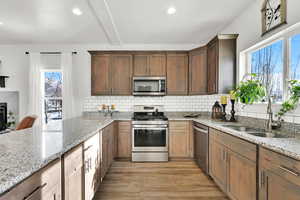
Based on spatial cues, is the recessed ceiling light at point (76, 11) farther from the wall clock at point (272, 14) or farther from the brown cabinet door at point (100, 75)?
the wall clock at point (272, 14)

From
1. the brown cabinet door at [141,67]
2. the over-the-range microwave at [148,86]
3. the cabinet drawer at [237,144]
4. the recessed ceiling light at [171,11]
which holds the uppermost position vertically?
the recessed ceiling light at [171,11]

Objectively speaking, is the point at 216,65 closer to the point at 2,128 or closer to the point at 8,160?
the point at 8,160

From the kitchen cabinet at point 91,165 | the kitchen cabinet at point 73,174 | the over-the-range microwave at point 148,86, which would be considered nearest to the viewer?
the kitchen cabinet at point 73,174

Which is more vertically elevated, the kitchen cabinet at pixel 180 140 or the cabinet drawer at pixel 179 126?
the cabinet drawer at pixel 179 126

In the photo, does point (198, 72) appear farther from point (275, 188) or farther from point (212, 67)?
point (275, 188)

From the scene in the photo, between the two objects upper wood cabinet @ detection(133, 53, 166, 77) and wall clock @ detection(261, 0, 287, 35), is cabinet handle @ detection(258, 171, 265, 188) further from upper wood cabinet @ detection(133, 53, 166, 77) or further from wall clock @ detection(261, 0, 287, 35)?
upper wood cabinet @ detection(133, 53, 166, 77)

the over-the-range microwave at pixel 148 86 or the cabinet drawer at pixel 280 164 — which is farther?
the over-the-range microwave at pixel 148 86

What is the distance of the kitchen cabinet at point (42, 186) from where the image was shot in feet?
2.67

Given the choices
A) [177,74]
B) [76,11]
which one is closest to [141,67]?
[177,74]

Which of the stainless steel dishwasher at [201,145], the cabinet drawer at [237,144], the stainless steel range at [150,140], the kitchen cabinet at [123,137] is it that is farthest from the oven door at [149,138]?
the cabinet drawer at [237,144]

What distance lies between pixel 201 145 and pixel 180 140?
24.7 inches

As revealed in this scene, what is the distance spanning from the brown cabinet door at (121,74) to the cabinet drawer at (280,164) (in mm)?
3003

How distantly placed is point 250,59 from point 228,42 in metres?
0.45

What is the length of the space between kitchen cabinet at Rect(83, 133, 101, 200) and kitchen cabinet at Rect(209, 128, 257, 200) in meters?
1.53
